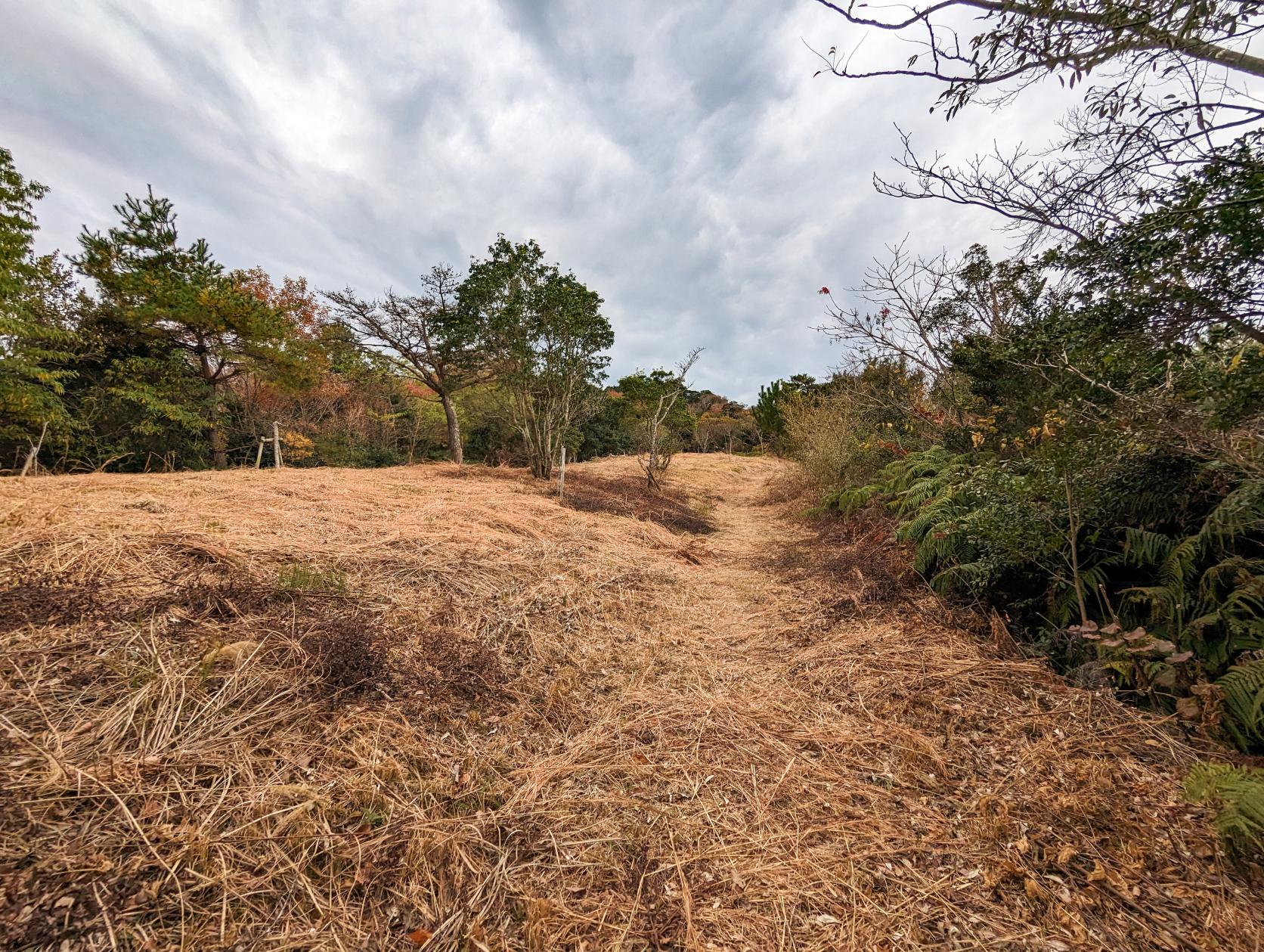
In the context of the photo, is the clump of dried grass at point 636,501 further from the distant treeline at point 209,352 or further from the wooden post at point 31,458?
the wooden post at point 31,458

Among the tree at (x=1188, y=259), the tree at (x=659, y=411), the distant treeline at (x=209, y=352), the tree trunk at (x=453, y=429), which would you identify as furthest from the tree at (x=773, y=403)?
the tree at (x=1188, y=259)

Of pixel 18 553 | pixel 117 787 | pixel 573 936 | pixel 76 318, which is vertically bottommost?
pixel 573 936

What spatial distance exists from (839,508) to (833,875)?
705cm

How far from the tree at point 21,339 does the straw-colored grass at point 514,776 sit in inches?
298

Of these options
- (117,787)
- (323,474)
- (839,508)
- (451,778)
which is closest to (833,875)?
(451,778)

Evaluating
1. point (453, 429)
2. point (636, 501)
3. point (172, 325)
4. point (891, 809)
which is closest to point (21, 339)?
point (172, 325)

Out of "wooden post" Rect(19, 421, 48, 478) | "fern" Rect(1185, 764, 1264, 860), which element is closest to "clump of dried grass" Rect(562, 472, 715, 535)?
"fern" Rect(1185, 764, 1264, 860)

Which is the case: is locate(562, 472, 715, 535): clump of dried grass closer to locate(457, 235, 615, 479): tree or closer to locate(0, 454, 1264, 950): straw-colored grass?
locate(457, 235, 615, 479): tree

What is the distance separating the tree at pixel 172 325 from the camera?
983cm

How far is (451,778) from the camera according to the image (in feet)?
5.81

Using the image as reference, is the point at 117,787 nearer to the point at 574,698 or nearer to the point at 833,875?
the point at 574,698

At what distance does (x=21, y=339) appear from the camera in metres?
8.04

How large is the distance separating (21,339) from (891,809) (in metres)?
14.1

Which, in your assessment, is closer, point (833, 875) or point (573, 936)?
point (573, 936)
